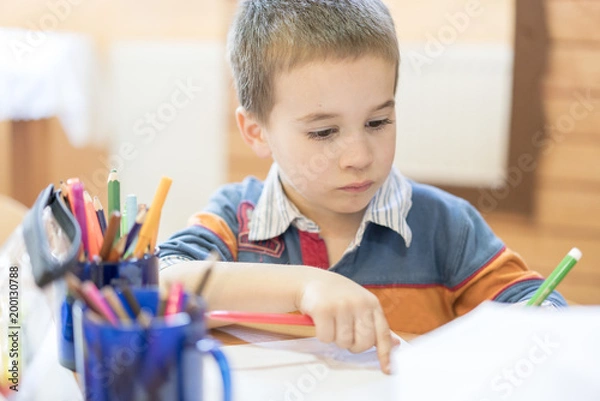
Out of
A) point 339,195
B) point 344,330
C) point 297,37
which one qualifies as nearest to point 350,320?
point 344,330

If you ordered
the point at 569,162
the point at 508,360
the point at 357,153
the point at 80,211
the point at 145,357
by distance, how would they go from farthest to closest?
the point at 569,162 < the point at 357,153 < the point at 80,211 < the point at 508,360 < the point at 145,357

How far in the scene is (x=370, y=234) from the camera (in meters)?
1.11

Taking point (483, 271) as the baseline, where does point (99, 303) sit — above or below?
above

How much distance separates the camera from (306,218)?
112 centimetres

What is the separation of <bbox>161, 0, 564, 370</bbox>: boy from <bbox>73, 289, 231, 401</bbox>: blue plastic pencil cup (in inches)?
14.7

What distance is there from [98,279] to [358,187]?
0.44 metres

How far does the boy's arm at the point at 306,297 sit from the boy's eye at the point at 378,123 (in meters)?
0.24

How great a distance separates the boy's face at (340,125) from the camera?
972 mm

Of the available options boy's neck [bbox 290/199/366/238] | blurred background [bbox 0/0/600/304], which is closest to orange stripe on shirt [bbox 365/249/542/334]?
boy's neck [bbox 290/199/366/238]

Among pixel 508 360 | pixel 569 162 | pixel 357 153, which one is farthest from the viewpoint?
pixel 569 162

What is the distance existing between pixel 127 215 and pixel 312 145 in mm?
346

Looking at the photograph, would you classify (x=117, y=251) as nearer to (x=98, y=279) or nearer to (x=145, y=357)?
(x=98, y=279)

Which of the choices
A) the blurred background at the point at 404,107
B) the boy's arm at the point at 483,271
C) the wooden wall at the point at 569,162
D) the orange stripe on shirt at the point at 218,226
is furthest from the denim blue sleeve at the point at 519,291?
the wooden wall at the point at 569,162

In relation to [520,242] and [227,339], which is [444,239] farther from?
[520,242]
